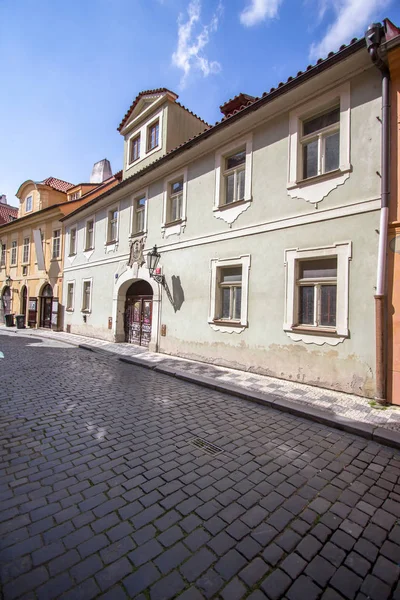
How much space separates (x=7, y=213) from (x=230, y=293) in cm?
3040

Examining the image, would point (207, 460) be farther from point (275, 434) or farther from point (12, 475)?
point (12, 475)

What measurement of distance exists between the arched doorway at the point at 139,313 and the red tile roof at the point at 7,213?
2200cm

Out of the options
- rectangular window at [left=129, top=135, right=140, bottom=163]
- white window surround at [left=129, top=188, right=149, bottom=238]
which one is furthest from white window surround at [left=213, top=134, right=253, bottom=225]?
rectangular window at [left=129, top=135, right=140, bottom=163]

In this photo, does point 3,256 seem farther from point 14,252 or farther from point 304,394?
point 304,394

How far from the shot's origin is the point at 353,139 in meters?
6.12

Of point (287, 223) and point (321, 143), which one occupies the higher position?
point (321, 143)

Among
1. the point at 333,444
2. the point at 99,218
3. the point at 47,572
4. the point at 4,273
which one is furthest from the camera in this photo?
the point at 4,273

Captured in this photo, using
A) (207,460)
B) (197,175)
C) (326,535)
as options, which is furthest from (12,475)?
(197,175)

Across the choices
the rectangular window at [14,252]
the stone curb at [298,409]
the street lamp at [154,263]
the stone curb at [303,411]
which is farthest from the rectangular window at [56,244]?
the stone curb at [303,411]

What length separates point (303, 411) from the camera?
16.1 ft

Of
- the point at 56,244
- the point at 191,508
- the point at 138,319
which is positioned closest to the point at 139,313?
the point at 138,319

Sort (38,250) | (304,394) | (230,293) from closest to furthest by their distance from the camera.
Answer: (304,394)
(230,293)
(38,250)

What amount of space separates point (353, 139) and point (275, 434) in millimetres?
6095

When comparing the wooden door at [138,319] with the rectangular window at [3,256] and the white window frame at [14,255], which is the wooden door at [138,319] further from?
the rectangular window at [3,256]
